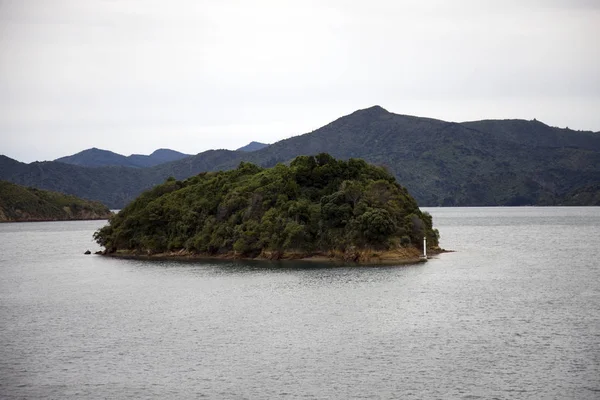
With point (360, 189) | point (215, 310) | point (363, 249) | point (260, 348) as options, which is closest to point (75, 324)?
point (215, 310)

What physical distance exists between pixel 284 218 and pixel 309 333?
49.0 metres

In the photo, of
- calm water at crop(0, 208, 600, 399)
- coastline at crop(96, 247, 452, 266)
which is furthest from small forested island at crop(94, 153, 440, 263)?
calm water at crop(0, 208, 600, 399)

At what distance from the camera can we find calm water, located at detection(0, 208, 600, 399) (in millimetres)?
33250

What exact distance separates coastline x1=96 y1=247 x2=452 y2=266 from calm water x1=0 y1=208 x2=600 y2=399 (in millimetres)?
6186

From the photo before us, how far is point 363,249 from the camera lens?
278 feet

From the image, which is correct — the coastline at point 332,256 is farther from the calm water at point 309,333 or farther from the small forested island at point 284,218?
the calm water at point 309,333

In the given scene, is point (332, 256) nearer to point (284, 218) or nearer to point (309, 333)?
point (284, 218)

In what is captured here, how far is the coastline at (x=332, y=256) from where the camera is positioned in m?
83.6

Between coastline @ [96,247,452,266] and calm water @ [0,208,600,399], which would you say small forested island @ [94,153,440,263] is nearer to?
coastline @ [96,247,452,266]

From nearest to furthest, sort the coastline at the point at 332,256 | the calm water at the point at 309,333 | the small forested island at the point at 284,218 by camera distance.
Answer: the calm water at the point at 309,333, the coastline at the point at 332,256, the small forested island at the point at 284,218

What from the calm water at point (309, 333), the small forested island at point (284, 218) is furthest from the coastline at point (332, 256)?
the calm water at point (309, 333)

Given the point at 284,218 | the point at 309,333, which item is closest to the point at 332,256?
the point at 284,218

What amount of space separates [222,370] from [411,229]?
56042 millimetres

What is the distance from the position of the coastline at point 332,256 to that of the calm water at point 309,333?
20.3ft
